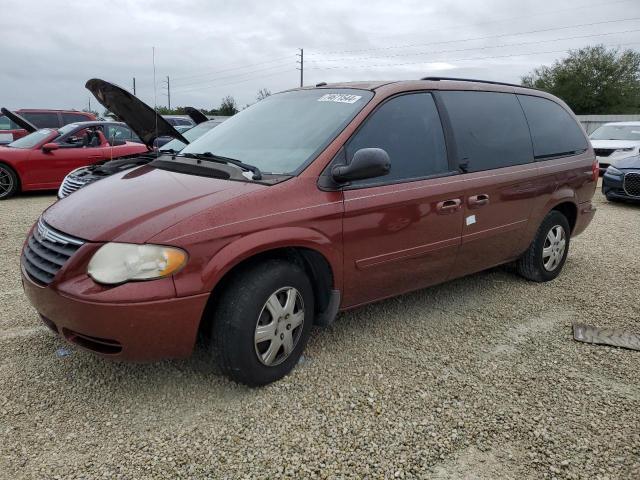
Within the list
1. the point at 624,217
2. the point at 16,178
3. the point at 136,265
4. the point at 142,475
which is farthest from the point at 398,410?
the point at 16,178

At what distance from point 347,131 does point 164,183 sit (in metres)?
1.12

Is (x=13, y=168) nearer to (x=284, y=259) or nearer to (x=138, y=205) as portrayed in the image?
(x=138, y=205)

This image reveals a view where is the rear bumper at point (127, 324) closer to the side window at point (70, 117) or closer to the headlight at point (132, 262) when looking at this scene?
the headlight at point (132, 262)

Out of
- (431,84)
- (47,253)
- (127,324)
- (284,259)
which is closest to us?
(127,324)

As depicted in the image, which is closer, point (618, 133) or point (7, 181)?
point (7, 181)

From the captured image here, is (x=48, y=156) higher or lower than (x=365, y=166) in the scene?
lower

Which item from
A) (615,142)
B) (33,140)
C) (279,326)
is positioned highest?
(615,142)

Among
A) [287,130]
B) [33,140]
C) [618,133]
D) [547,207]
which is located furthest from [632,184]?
[33,140]

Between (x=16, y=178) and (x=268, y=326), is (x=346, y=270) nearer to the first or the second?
(x=268, y=326)

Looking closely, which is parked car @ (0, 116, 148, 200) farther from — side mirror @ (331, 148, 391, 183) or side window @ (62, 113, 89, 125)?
side mirror @ (331, 148, 391, 183)

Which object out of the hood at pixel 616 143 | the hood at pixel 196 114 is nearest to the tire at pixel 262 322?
the hood at pixel 196 114

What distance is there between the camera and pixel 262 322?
2.69m

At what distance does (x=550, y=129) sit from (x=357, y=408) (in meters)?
3.21

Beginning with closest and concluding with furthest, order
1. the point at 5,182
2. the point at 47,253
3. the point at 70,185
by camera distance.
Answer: the point at 47,253 < the point at 70,185 < the point at 5,182
